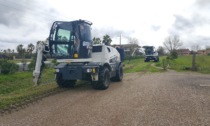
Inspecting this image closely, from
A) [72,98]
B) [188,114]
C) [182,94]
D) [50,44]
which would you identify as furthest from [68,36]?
[188,114]

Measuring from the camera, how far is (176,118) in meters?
6.44

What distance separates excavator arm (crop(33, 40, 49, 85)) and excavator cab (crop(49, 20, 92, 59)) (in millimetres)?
370

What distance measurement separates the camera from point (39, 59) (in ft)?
36.7

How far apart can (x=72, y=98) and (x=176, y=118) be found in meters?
4.33

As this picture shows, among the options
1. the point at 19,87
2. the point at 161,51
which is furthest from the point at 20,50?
the point at 161,51

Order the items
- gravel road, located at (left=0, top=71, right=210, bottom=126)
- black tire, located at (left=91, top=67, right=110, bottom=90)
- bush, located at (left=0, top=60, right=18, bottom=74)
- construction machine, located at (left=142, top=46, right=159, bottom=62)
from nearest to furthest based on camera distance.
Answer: gravel road, located at (left=0, top=71, right=210, bottom=126)
black tire, located at (left=91, top=67, right=110, bottom=90)
bush, located at (left=0, top=60, right=18, bottom=74)
construction machine, located at (left=142, top=46, right=159, bottom=62)

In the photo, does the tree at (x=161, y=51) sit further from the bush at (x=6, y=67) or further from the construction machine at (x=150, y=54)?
the bush at (x=6, y=67)

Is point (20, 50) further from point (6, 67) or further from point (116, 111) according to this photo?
point (116, 111)

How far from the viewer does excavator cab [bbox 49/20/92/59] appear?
11.1 m

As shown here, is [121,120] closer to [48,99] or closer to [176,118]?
[176,118]

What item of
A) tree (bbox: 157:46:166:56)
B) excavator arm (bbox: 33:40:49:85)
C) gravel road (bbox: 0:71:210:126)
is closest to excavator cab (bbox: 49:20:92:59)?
excavator arm (bbox: 33:40:49:85)

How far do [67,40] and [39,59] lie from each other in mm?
1588

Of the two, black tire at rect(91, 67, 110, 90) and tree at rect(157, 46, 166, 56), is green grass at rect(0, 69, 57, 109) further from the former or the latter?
tree at rect(157, 46, 166, 56)

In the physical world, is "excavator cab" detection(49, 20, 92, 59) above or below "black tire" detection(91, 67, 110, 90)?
above
